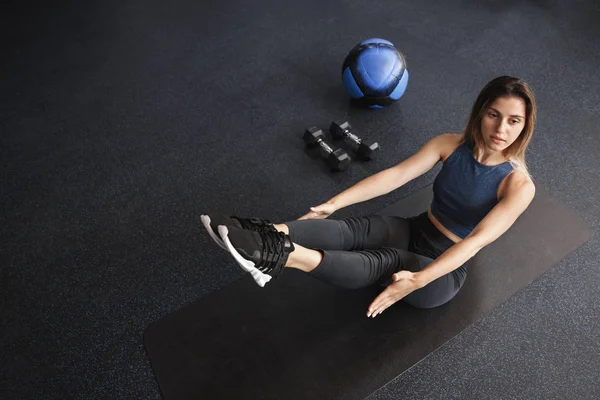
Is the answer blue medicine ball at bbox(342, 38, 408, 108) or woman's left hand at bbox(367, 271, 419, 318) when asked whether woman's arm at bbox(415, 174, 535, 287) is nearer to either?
woman's left hand at bbox(367, 271, 419, 318)

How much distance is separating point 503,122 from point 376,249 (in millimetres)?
560

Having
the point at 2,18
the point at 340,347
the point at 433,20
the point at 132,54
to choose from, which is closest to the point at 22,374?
the point at 340,347

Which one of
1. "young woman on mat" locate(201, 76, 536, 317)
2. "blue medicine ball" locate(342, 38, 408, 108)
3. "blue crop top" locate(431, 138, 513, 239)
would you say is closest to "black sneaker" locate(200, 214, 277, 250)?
"young woman on mat" locate(201, 76, 536, 317)

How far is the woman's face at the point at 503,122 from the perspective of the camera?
1.51 m

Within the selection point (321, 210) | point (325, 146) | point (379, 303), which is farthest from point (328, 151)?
point (379, 303)

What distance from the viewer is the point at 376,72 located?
253 centimetres

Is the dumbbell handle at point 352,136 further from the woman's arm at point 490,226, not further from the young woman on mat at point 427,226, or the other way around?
the woman's arm at point 490,226

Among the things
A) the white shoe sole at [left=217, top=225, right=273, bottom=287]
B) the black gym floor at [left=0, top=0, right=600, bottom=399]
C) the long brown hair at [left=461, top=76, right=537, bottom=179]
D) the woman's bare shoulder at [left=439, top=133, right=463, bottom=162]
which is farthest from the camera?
the black gym floor at [left=0, top=0, right=600, bottom=399]

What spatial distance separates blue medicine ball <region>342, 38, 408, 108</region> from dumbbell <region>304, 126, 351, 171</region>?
0.31m

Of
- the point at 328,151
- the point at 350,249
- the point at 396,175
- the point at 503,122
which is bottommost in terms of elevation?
the point at 328,151

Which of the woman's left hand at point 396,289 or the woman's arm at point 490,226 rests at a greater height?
the woman's arm at point 490,226

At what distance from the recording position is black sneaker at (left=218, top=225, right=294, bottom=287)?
4.43 feet

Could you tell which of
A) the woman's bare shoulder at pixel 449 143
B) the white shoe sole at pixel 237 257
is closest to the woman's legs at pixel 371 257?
the white shoe sole at pixel 237 257

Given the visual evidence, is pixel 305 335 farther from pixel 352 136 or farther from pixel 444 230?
pixel 352 136
